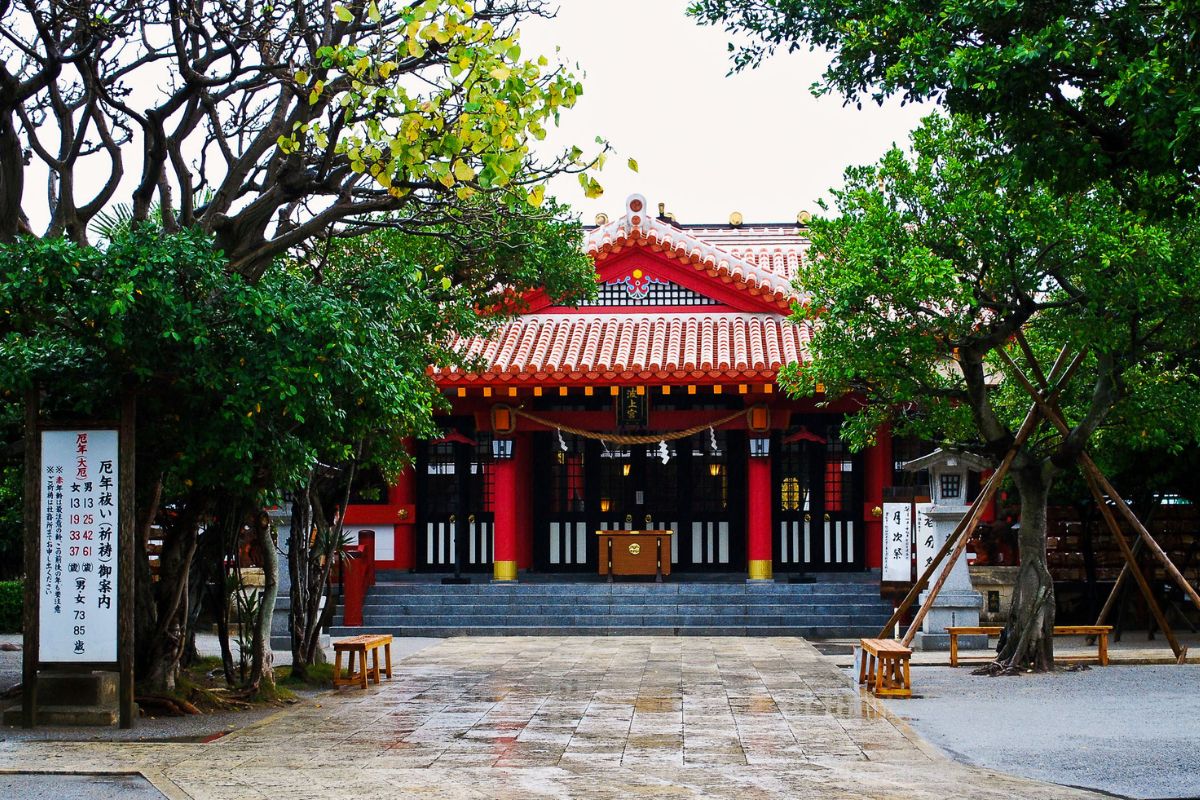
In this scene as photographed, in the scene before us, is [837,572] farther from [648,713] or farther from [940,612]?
[648,713]

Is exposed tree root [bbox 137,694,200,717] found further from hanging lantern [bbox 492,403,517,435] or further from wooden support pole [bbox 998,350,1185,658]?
hanging lantern [bbox 492,403,517,435]

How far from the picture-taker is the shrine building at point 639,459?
72.2 ft

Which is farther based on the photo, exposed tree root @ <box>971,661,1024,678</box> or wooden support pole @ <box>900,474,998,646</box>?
exposed tree root @ <box>971,661,1024,678</box>

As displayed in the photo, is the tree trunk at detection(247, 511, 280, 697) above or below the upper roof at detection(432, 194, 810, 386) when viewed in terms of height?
below

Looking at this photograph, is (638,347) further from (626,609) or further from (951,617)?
(951,617)

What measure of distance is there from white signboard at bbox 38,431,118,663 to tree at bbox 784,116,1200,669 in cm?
683

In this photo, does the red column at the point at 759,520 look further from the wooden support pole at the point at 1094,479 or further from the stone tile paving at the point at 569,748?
the wooden support pole at the point at 1094,479

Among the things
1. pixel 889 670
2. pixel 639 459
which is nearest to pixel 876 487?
pixel 639 459

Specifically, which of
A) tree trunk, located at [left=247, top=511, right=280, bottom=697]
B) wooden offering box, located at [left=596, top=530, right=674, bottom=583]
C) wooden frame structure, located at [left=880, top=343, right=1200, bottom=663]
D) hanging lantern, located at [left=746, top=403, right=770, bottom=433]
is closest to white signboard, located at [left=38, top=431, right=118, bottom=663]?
tree trunk, located at [left=247, top=511, right=280, bottom=697]

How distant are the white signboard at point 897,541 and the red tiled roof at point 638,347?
3.19 m

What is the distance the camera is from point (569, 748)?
30.5 feet

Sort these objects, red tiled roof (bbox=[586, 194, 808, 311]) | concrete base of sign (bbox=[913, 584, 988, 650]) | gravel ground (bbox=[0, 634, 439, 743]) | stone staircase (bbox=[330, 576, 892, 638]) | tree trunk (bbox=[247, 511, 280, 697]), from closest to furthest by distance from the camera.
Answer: gravel ground (bbox=[0, 634, 439, 743])
tree trunk (bbox=[247, 511, 280, 697])
concrete base of sign (bbox=[913, 584, 988, 650])
stone staircase (bbox=[330, 576, 892, 638])
red tiled roof (bbox=[586, 194, 808, 311])


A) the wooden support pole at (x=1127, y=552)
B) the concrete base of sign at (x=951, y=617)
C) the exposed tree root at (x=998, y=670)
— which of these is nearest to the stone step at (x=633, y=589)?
the concrete base of sign at (x=951, y=617)

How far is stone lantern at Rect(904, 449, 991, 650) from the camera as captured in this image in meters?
17.2
